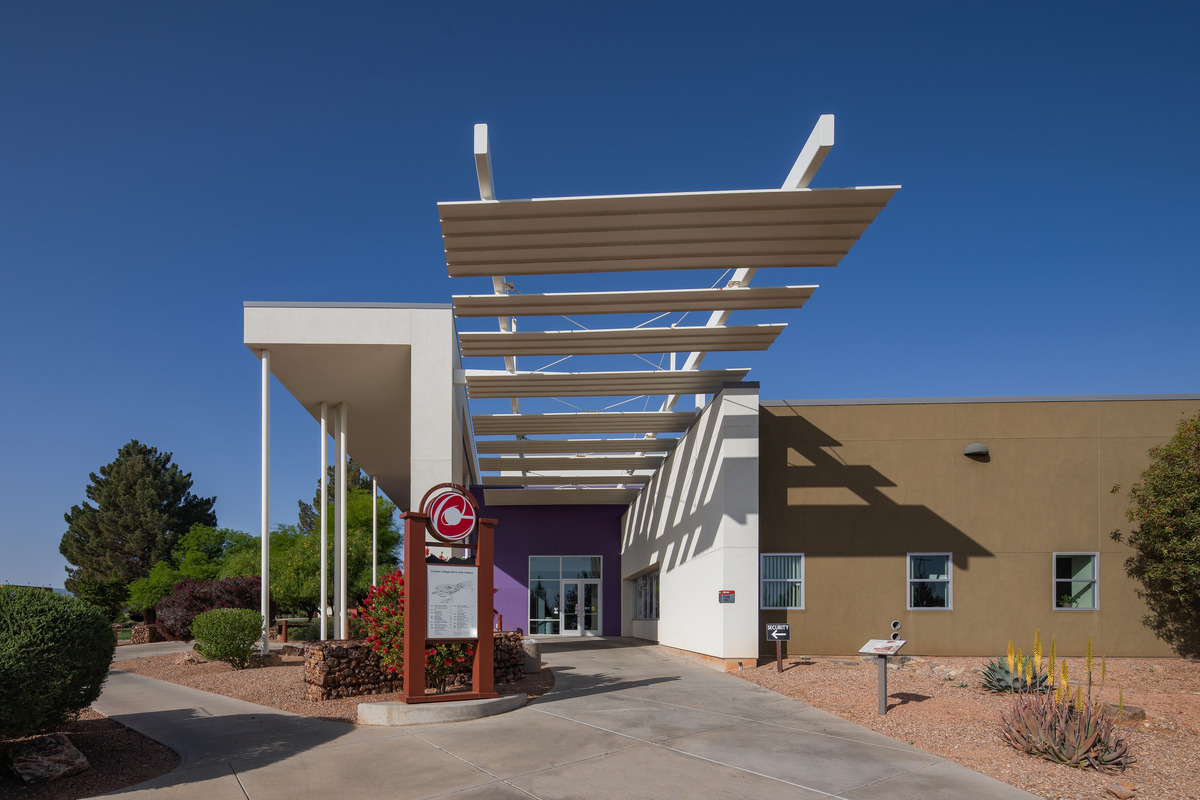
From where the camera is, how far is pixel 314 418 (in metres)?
21.3

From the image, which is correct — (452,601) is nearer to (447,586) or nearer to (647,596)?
(447,586)

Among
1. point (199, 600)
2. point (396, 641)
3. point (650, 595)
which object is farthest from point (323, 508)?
point (650, 595)

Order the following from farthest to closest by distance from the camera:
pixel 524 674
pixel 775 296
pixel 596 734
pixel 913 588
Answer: pixel 913 588 < pixel 524 674 < pixel 775 296 < pixel 596 734

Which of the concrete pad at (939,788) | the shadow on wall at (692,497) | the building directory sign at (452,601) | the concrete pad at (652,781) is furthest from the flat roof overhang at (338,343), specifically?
the concrete pad at (939,788)

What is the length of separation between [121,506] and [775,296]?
178ft

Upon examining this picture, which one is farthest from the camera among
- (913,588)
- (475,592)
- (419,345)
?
(913,588)

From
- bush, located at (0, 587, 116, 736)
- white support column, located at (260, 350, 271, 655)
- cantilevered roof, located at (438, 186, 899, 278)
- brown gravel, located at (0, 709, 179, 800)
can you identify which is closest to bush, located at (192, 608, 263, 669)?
white support column, located at (260, 350, 271, 655)

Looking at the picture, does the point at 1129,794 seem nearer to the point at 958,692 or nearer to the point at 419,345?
the point at 958,692

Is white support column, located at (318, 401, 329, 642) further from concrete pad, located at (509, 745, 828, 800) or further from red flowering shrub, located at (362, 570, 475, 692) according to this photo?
concrete pad, located at (509, 745, 828, 800)

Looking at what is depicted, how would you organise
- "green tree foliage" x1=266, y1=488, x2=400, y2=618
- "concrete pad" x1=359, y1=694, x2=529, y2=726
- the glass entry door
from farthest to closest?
the glass entry door, "green tree foliage" x1=266, y1=488, x2=400, y2=618, "concrete pad" x1=359, y1=694, x2=529, y2=726

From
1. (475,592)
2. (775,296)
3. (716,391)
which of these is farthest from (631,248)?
(716,391)

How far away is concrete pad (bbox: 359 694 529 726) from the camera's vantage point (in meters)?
9.70

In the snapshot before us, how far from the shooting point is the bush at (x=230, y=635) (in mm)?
15305

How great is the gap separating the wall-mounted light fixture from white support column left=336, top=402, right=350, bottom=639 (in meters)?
13.2
